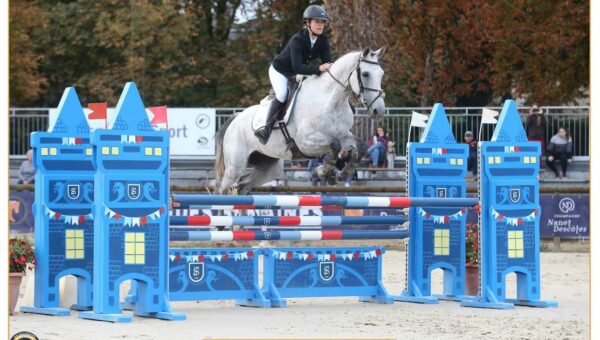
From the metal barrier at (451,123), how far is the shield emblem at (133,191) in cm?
1110

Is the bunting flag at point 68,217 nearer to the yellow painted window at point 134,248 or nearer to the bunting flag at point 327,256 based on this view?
the yellow painted window at point 134,248

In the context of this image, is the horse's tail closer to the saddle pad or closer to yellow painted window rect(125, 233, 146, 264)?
the saddle pad

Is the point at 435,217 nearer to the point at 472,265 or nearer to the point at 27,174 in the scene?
the point at 472,265

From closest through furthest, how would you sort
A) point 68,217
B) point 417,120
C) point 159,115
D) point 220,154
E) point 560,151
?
point 159,115 < point 68,217 < point 417,120 < point 220,154 < point 560,151

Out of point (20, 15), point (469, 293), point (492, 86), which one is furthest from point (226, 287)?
point (20, 15)

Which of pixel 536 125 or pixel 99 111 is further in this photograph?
pixel 536 125

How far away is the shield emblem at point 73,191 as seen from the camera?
327 inches

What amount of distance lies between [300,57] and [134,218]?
2.42 meters

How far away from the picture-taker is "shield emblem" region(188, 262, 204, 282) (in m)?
8.51

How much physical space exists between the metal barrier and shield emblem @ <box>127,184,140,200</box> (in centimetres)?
1110

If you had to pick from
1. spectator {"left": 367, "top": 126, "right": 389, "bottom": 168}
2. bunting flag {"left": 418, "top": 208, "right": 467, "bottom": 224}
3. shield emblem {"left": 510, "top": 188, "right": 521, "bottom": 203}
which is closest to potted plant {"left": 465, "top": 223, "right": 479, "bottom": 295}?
bunting flag {"left": 418, "top": 208, "right": 467, "bottom": 224}

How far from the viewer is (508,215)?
9.08m

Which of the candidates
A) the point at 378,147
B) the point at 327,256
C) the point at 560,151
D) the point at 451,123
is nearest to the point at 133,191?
the point at 327,256

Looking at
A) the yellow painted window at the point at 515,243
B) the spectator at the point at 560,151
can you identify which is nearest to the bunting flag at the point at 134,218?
the yellow painted window at the point at 515,243
